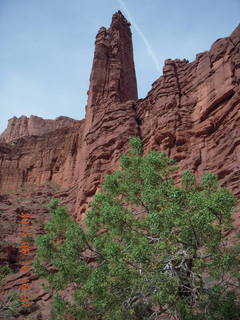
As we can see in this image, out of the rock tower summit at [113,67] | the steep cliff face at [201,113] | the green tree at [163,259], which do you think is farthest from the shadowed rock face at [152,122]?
the green tree at [163,259]

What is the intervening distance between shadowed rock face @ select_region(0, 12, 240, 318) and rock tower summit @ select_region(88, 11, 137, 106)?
127mm

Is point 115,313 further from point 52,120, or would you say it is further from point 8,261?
point 52,120

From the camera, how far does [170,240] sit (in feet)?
35.7

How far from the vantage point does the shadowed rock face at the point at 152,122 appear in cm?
2138

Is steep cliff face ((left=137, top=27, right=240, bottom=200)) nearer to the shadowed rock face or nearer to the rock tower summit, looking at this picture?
the shadowed rock face

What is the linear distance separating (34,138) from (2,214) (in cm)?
2219

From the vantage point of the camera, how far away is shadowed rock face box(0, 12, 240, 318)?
2138 cm

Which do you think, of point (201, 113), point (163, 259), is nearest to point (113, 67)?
point (201, 113)

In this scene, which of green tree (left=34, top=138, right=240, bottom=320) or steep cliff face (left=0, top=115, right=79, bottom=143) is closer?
green tree (left=34, top=138, right=240, bottom=320)

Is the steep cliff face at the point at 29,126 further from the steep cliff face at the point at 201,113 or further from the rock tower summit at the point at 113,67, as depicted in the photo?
the steep cliff face at the point at 201,113

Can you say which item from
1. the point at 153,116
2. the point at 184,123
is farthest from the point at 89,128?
the point at 184,123

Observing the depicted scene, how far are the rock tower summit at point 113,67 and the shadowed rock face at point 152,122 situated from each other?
127mm

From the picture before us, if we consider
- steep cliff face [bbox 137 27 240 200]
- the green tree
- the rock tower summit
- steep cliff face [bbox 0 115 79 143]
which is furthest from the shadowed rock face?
steep cliff face [bbox 0 115 79 143]

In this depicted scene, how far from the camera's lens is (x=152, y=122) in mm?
27438
